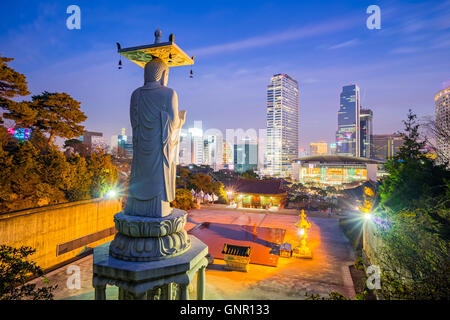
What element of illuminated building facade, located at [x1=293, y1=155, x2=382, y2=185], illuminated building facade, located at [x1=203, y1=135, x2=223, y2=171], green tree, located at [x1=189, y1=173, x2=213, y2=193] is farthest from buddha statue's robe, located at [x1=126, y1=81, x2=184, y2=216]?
illuminated building facade, located at [x1=203, y1=135, x2=223, y2=171]

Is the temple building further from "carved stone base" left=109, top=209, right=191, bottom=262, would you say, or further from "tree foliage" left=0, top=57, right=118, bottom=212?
"carved stone base" left=109, top=209, right=191, bottom=262

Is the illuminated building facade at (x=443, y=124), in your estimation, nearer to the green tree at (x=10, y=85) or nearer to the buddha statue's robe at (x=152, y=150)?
the buddha statue's robe at (x=152, y=150)

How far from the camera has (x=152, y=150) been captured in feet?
17.6

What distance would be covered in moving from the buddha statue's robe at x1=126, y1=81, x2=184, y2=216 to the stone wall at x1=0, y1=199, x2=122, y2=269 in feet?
23.7

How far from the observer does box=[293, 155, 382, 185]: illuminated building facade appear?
52.3 metres

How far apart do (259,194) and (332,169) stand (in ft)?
127

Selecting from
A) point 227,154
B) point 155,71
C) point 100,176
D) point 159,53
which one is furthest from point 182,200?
point 227,154

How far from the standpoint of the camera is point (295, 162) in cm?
6556

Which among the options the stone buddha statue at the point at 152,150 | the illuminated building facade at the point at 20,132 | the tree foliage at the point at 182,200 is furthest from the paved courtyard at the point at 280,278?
the illuminated building facade at the point at 20,132

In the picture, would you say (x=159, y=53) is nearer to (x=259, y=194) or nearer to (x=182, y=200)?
(x=182, y=200)

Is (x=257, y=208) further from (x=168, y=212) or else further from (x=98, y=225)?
(x=168, y=212)
